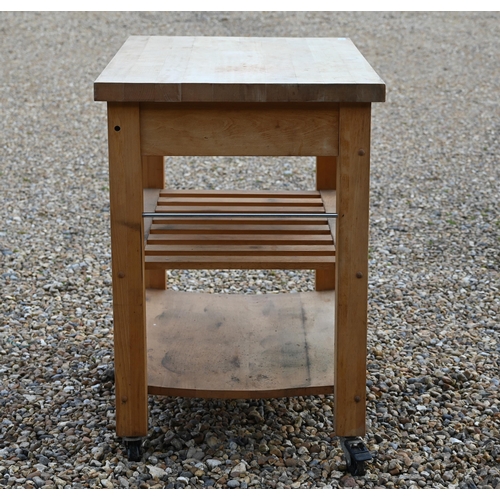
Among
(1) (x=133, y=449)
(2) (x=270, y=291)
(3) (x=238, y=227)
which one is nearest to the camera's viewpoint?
(1) (x=133, y=449)

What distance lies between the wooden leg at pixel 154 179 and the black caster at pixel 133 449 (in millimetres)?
813

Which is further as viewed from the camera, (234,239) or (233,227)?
(233,227)

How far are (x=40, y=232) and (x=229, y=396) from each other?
7.38 ft

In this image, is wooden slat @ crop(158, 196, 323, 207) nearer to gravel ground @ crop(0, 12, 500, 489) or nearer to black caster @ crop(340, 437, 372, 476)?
gravel ground @ crop(0, 12, 500, 489)

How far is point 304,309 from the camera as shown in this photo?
2.84 m

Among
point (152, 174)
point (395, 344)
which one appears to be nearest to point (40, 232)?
point (152, 174)

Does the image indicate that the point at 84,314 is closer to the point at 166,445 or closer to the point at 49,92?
the point at 166,445

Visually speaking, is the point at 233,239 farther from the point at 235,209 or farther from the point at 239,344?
the point at 239,344

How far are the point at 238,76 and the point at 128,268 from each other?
567mm

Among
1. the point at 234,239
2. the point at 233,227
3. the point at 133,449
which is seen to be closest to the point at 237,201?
the point at 233,227


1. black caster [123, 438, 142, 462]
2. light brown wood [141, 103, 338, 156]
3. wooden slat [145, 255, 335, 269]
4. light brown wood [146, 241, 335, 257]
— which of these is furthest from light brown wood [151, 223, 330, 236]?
black caster [123, 438, 142, 462]

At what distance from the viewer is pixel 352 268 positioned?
209 cm

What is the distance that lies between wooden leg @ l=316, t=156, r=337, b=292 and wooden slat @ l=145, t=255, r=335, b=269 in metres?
0.64

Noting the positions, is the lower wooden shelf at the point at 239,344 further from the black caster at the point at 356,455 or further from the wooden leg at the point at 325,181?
the black caster at the point at 356,455
